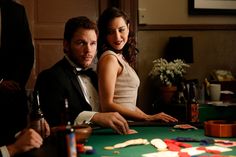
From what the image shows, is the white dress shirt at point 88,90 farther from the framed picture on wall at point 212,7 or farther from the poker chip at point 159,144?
the framed picture on wall at point 212,7

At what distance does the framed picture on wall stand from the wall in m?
0.06

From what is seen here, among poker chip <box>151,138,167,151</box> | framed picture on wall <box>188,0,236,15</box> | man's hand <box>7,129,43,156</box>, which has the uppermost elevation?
framed picture on wall <box>188,0,236,15</box>

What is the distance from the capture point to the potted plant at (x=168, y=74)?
4.03m

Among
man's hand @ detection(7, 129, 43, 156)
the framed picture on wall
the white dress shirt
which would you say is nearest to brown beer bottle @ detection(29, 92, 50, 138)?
man's hand @ detection(7, 129, 43, 156)

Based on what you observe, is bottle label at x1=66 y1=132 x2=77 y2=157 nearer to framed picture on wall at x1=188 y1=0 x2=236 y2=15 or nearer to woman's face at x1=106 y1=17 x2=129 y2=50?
woman's face at x1=106 y1=17 x2=129 y2=50

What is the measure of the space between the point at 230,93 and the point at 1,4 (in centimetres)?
241

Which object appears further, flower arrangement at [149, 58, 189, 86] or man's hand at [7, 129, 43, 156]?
flower arrangement at [149, 58, 189, 86]

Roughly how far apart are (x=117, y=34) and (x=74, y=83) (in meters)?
0.54

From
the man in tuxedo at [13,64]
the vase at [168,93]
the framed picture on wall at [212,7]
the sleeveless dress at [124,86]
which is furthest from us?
the framed picture on wall at [212,7]

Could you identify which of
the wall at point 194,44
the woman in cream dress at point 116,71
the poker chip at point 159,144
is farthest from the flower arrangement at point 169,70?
the poker chip at point 159,144

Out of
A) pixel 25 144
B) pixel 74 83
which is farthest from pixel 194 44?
pixel 25 144

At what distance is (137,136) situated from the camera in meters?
1.99

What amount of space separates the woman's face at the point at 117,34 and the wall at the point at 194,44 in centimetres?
158

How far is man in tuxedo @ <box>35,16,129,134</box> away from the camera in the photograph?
2201 millimetres
